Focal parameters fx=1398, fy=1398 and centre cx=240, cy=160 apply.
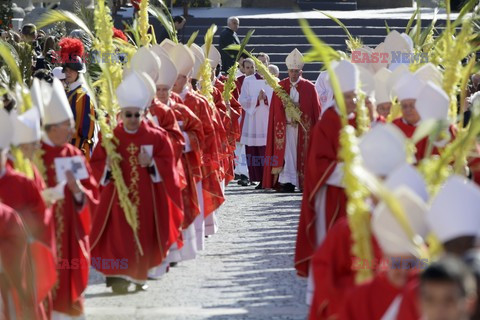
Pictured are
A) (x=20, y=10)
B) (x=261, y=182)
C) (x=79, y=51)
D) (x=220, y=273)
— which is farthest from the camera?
(x=20, y=10)

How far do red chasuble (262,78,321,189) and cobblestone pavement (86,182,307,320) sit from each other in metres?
3.08

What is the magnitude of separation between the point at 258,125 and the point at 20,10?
32.9ft

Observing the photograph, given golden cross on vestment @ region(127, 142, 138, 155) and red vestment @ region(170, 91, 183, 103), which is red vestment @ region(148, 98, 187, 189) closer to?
red vestment @ region(170, 91, 183, 103)

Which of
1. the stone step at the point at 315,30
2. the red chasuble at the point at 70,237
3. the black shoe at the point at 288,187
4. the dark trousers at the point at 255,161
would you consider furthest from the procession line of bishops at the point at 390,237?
the stone step at the point at 315,30

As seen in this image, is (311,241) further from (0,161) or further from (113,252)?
(0,161)

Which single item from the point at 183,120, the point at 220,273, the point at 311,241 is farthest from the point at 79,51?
the point at 311,241

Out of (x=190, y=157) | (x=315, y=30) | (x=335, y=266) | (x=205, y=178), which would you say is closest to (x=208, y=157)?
(x=205, y=178)

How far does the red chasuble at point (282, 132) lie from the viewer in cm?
1847

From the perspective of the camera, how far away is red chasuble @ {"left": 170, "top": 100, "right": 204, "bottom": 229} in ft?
42.5

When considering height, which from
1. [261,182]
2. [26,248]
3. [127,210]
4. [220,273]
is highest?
[26,248]

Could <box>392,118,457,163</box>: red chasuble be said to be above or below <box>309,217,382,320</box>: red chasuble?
below

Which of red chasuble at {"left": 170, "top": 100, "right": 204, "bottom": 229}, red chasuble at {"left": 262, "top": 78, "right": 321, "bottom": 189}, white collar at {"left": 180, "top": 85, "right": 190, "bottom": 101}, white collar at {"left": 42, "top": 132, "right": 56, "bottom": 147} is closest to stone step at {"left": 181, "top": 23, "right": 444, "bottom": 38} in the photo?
red chasuble at {"left": 262, "top": 78, "right": 321, "bottom": 189}

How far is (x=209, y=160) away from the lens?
14.3 metres

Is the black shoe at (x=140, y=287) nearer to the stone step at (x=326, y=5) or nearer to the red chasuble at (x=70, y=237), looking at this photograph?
the red chasuble at (x=70, y=237)
